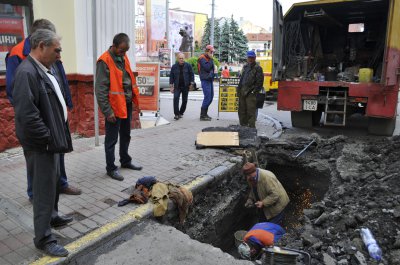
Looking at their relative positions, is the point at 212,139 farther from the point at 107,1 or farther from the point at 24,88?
the point at 24,88

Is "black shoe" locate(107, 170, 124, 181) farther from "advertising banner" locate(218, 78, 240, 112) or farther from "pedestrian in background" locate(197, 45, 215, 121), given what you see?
"advertising banner" locate(218, 78, 240, 112)

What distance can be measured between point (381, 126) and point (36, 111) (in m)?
7.67

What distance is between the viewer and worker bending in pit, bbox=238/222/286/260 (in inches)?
150

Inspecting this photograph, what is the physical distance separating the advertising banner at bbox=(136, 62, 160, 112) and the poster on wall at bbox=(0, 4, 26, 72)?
3827 millimetres

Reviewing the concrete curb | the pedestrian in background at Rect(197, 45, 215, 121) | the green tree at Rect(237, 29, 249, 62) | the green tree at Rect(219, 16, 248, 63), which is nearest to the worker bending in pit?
the concrete curb

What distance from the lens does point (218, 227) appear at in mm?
5094

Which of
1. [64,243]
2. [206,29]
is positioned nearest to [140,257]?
[64,243]

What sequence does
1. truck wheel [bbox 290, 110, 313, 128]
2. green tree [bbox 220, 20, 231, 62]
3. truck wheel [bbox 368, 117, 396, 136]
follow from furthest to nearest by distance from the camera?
green tree [bbox 220, 20, 231, 62], truck wheel [bbox 290, 110, 313, 128], truck wheel [bbox 368, 117, 396, 136]

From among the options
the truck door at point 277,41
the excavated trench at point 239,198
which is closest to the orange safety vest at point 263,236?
the excavated trench at point 239,198

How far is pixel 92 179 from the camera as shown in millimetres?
4797

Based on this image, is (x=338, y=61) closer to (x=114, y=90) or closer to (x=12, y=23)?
(x=114, y=90)

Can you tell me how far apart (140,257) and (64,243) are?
688 mm

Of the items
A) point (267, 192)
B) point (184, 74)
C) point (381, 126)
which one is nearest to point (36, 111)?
point (267, 192)

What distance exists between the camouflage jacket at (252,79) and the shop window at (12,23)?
447 cm
